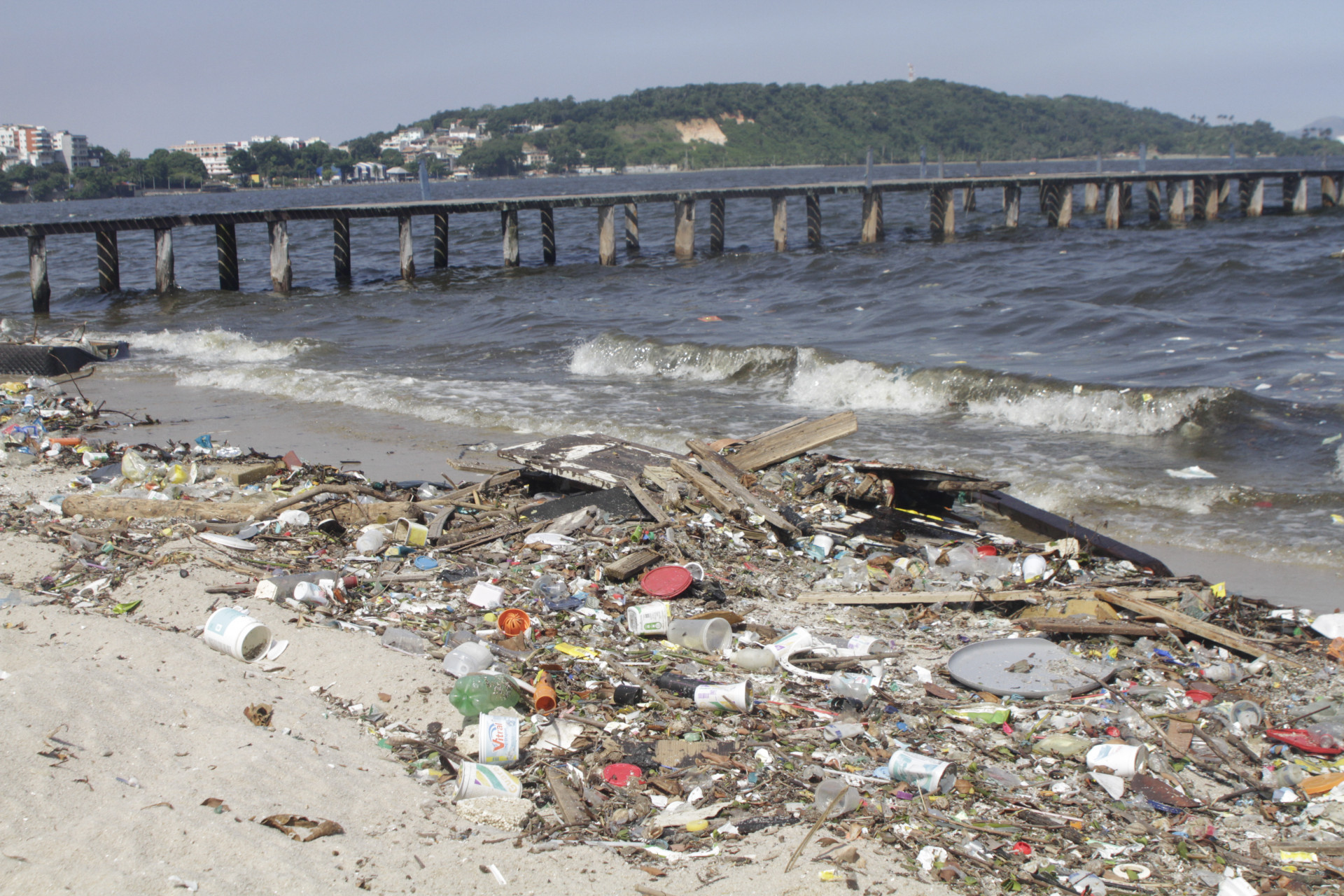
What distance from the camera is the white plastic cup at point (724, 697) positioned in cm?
368

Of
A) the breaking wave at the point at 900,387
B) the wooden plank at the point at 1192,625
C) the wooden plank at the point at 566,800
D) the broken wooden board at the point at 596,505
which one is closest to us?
the wooden plank at the point at 566,800

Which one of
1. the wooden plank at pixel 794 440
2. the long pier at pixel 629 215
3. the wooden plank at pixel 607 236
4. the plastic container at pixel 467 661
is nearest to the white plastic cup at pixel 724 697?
the plastic container at pixel 467 661

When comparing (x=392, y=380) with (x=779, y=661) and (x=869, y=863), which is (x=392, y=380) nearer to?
(x=779, y=661)

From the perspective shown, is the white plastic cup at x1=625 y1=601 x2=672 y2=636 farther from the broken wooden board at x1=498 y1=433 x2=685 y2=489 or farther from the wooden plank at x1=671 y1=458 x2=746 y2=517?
the broken wooden board at x1=498 y1=433 x2=685 y2=489

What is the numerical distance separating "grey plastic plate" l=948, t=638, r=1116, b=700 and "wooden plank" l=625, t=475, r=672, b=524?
2245mm

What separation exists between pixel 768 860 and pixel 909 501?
459 centimetres

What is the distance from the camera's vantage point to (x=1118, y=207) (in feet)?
109

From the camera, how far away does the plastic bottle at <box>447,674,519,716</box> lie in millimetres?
3584

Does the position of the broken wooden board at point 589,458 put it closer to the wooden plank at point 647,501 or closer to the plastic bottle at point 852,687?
the wooden plank at point 647,501

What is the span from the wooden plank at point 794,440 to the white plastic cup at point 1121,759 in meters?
4.12

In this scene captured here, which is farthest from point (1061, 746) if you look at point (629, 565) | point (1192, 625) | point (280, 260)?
point (280, 260)

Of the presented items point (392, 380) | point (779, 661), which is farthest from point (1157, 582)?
point (392, 380)

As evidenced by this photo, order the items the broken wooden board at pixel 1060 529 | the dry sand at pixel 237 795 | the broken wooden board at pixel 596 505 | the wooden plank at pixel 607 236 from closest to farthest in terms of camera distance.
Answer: the dry sand at pixel 237 795, the broken wooden board at pixel 1060 529, the broken wooden board at pixel 596 505, the wooden plank at pixel 607 236

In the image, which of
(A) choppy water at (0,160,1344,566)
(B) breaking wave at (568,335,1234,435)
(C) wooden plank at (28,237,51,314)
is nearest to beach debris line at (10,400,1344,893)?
(A) choppy water at (0,160,1344,566)
